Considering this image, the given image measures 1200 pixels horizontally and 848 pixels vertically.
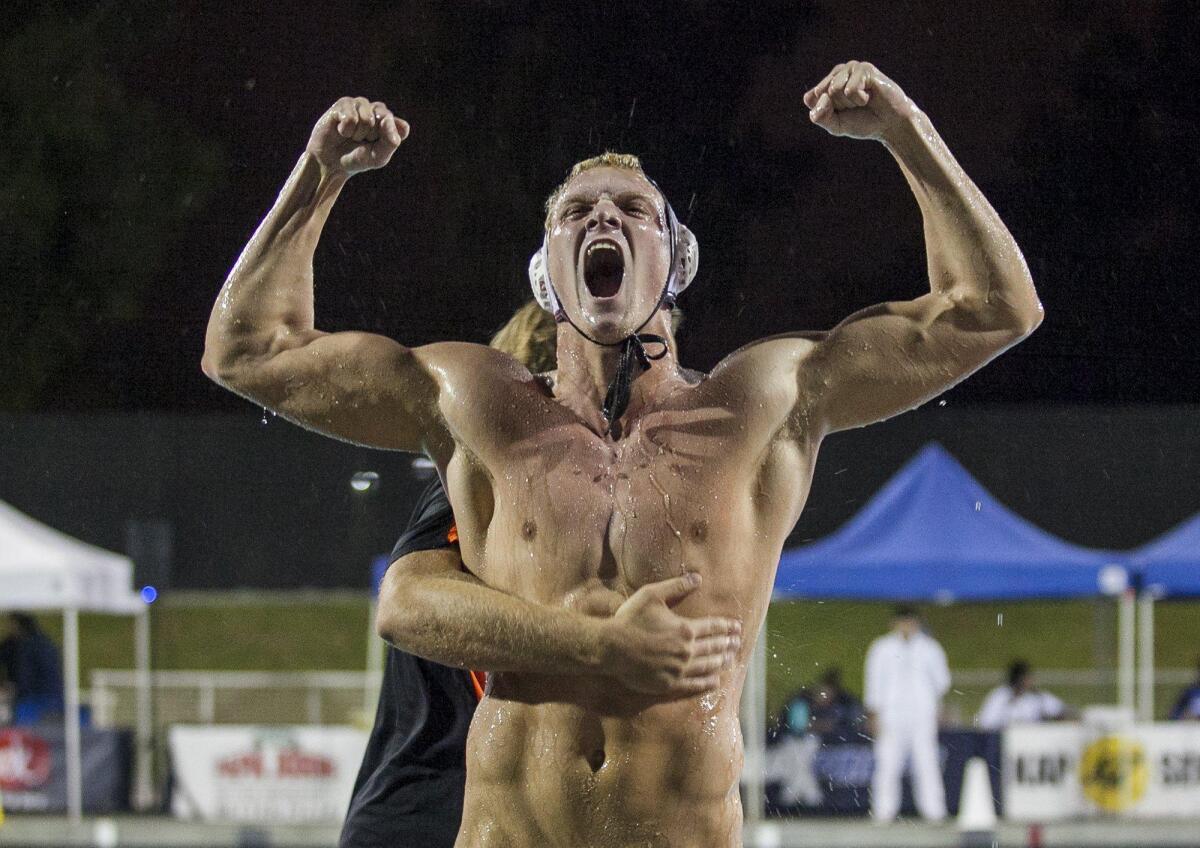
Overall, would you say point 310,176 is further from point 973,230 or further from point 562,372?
point 973,230

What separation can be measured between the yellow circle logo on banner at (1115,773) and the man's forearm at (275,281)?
7393mm

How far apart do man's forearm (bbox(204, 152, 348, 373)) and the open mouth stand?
0.48 metres

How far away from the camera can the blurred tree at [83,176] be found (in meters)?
7.38

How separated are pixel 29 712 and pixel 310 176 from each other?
7446 millimetres

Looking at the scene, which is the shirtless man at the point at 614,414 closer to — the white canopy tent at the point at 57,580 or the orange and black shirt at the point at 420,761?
the orange and black shirt at the point at 420,761

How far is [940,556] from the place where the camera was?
8.91 meters

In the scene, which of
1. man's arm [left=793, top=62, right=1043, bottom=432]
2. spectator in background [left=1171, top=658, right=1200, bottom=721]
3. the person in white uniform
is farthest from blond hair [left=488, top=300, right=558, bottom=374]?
spectator in background [left=1171, top=658, right=1200, bottom=721]

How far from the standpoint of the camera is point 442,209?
6379 millimetres

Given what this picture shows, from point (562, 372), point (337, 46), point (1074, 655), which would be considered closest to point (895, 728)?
point (337, 46)

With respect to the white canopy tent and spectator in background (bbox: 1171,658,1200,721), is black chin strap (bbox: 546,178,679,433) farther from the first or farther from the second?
spectator in background (bbox: 1171,658,1200,721)

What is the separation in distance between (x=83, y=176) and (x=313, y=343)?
612cm

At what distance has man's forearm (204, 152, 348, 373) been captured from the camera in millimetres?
2652

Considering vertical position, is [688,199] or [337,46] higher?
[337,46]

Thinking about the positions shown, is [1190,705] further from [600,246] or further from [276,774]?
[600,246]
